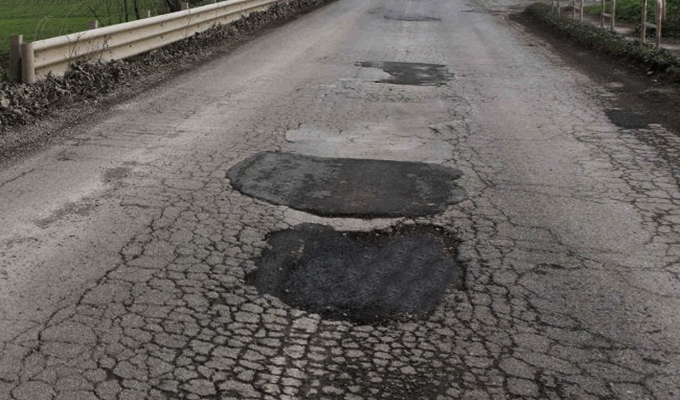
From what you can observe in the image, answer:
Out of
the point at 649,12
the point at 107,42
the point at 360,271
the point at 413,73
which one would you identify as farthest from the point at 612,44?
the point at 360,271

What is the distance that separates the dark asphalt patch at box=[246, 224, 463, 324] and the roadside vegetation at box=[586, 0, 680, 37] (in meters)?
13.8

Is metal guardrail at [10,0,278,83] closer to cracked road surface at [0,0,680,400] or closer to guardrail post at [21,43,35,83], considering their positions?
guardrail post at [21,43,35,83]

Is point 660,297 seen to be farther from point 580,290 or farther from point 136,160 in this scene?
point 136,160

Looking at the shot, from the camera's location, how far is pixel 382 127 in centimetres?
780

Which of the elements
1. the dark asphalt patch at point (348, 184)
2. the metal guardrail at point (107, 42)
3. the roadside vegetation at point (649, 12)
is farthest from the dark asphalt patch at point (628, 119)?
the roadside vegetation at point (649, 12)

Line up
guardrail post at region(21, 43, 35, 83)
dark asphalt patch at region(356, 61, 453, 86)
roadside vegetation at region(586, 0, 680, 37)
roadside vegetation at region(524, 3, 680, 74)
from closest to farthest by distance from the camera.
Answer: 1. guardrail post at region(21, 43, 35, 83)
2. dark asphalt patch at region(356, 61, 453, 86)
3. roadside vegetation at region(524, 3, 680, 74)
4. roadside vegetation at region(586, 0, 680, 37)

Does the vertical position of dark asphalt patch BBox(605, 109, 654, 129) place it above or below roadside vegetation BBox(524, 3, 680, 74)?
below

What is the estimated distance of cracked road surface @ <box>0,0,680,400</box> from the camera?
3.20 meters

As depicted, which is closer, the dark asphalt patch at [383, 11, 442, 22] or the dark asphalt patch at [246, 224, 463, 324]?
the dark asphalt patch at [246, 224, 463, 324]

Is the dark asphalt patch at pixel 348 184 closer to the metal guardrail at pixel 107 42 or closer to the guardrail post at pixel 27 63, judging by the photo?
the guardrail post at pixel 27 63

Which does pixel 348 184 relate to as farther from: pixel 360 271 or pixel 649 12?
pixel 649 12

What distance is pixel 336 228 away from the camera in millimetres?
4902

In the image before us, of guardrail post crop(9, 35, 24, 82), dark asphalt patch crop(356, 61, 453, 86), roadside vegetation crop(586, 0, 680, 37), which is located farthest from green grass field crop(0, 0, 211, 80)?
roadside vegetation crop(586, 0, 680, 37)

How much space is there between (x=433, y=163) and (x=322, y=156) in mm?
1005
